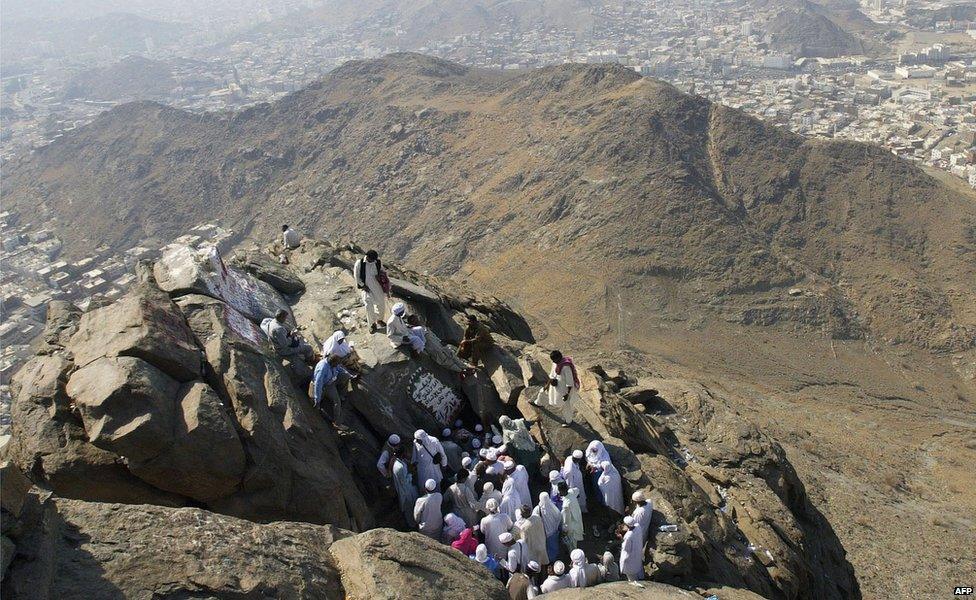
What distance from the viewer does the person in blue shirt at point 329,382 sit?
9.95 m

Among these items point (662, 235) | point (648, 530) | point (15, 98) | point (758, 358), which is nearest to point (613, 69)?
point (662, 235)

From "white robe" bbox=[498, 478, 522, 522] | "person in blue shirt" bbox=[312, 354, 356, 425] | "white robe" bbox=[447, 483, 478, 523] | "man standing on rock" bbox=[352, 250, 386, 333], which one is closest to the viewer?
"white robe" bbox=[498, 478, 522, 522]

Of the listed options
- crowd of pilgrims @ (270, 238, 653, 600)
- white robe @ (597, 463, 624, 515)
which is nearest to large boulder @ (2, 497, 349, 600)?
crowd of pilgrims @ (270, 238, 653, 600)

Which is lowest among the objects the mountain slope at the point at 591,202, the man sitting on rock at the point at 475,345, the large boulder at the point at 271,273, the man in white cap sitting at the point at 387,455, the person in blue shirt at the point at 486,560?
the mountain slope at the point at 591,202

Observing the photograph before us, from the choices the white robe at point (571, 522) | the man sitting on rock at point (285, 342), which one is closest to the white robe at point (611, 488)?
the white robe at point (571, 522)

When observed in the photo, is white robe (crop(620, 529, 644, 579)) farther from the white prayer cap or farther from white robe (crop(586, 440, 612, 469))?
the white prayer cap

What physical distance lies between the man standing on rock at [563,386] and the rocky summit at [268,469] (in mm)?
257

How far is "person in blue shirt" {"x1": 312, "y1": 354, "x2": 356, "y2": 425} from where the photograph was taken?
995 centimetres

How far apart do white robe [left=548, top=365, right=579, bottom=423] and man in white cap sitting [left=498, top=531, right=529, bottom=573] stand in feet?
9.63

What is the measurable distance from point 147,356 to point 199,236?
5058cm

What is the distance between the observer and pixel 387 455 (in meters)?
9.83

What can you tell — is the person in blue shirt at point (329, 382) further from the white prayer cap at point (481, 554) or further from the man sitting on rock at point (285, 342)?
the white prayer cap at point (481, 554)

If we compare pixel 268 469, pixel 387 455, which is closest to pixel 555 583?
pixel 387 455

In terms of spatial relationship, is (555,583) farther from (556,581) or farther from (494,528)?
(494,528)
